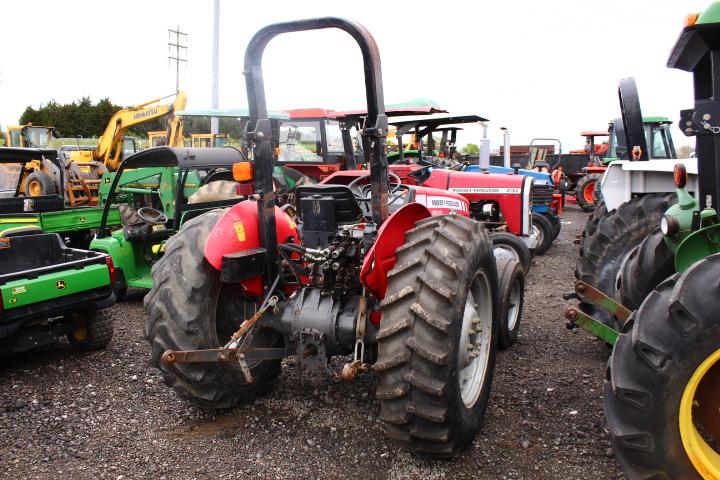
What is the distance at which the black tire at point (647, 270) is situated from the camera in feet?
11.7

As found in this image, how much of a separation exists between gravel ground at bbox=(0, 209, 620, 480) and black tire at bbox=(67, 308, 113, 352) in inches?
11.0

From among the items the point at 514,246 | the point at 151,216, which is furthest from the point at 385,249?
the point at 151,216

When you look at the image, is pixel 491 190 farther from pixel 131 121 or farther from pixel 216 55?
pixel 216 55

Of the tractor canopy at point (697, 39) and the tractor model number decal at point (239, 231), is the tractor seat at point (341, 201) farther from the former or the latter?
the tractor canopy at point (697, 39)

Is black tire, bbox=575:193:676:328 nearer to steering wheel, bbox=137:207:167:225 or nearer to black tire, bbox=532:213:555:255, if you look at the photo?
steering wheel, bbox=137:207:167:225

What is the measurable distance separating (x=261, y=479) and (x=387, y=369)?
974 millimetres

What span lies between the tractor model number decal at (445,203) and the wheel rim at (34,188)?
302 inches

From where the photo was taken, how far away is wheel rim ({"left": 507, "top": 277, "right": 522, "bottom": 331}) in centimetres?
517

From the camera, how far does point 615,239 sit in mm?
4578

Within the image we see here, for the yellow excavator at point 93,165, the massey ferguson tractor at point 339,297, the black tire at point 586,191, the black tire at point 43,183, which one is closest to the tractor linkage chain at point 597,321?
the massey ferguson tractor at point 339,297

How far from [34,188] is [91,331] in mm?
6038

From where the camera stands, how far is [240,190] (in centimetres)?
349

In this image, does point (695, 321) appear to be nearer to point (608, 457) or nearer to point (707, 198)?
point (707, 198)

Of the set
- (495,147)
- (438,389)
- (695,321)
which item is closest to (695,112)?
(695,321)
